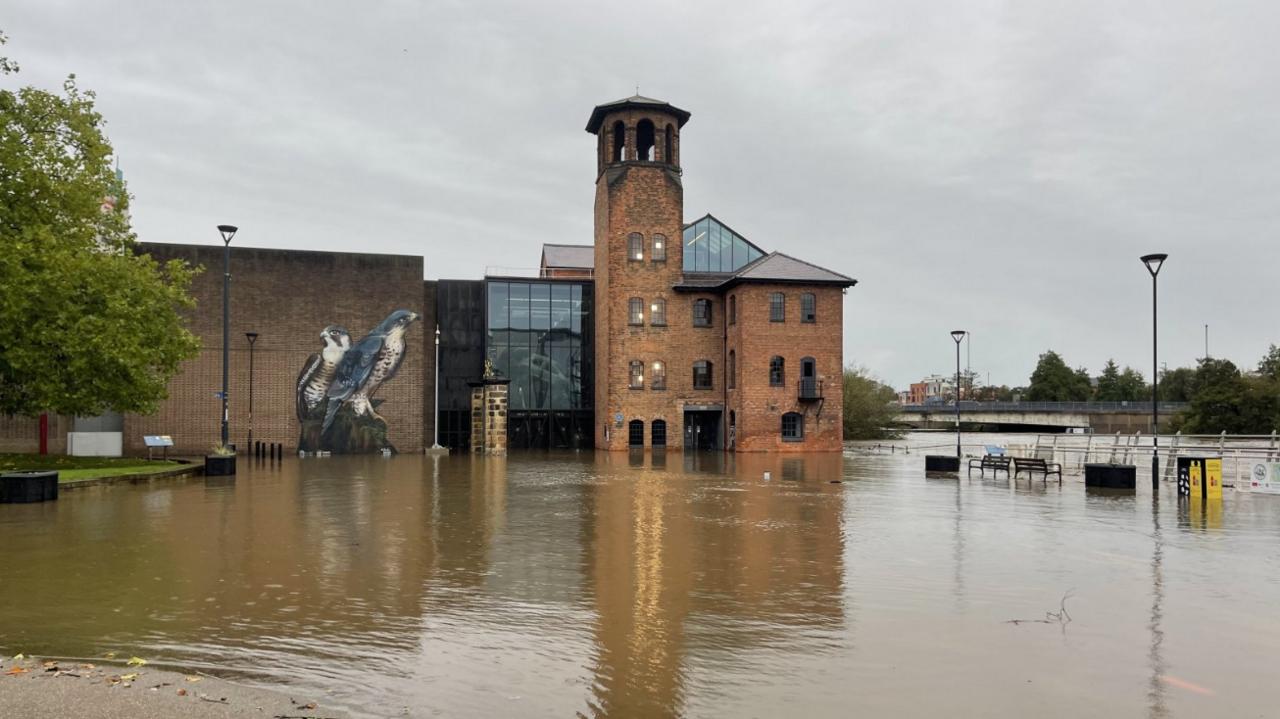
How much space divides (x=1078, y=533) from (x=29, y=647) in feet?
43.1

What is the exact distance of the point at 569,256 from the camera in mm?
58188

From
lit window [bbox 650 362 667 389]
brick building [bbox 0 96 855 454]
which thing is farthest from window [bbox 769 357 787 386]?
lit window [bbox 650 362 667 389]

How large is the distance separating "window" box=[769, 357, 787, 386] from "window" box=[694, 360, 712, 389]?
3.81 meters

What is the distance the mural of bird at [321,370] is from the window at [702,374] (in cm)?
1711

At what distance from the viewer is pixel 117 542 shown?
11.7 meters

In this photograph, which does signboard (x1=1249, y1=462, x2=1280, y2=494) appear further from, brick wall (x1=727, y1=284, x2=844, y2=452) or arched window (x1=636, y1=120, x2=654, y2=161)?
arched window (x1=636, y1=120, x2=654, y2=161)

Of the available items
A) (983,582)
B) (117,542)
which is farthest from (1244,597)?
(117,542)

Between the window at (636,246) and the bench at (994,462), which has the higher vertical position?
the window at (636,246)

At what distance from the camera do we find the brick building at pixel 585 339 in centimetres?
4038

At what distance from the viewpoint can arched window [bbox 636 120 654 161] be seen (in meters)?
43.5

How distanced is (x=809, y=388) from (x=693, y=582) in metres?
32.4

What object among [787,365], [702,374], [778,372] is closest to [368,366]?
[702,374]

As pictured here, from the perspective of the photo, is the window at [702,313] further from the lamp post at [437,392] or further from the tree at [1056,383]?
the tree at [1056,383]

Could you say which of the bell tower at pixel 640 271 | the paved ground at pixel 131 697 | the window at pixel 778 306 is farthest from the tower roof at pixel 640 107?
the paved ground at pixel 131 697
